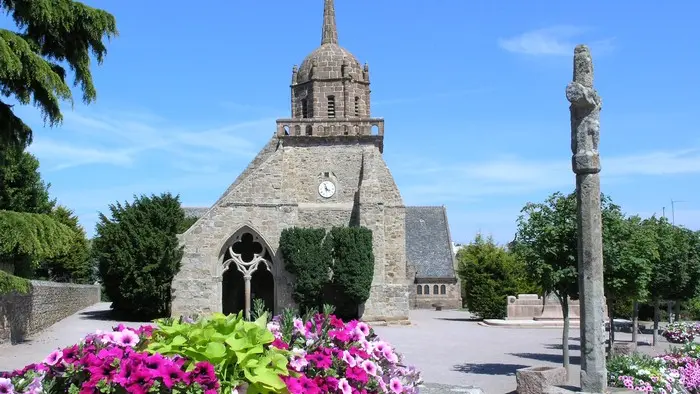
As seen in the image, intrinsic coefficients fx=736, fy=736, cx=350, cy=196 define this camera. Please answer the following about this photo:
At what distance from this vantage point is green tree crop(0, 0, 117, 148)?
9461 mm

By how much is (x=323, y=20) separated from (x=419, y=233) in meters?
21.2

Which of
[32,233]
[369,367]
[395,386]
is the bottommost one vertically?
[395,386]

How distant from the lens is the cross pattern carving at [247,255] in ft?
91.0

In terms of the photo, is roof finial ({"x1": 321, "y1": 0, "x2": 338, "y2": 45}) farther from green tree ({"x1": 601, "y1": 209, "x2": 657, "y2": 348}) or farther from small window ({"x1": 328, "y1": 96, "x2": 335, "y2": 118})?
green tree ({"x1": 601, "y1": 209, "x2": 657, "y2": 348})

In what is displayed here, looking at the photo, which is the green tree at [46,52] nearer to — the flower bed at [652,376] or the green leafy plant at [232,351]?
the green leafy plant at [232,351]

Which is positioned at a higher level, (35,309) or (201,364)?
(201,364)

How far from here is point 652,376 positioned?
29.2 feet

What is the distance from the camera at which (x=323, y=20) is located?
109ft

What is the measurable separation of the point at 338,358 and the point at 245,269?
939 inches

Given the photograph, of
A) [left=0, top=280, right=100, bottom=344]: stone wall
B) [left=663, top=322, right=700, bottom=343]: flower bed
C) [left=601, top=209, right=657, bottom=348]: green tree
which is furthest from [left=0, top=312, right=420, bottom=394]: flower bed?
[left=663, top=322, right=700, bottom=343]: flower bed

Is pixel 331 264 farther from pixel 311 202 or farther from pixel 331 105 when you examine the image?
pixel 331 105

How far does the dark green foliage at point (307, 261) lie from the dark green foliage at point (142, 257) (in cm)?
407

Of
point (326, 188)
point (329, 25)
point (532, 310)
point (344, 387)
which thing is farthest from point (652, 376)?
point (329, 25)

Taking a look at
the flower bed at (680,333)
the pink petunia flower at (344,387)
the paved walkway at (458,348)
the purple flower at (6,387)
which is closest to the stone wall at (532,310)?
the paved walkway at (458,348)
